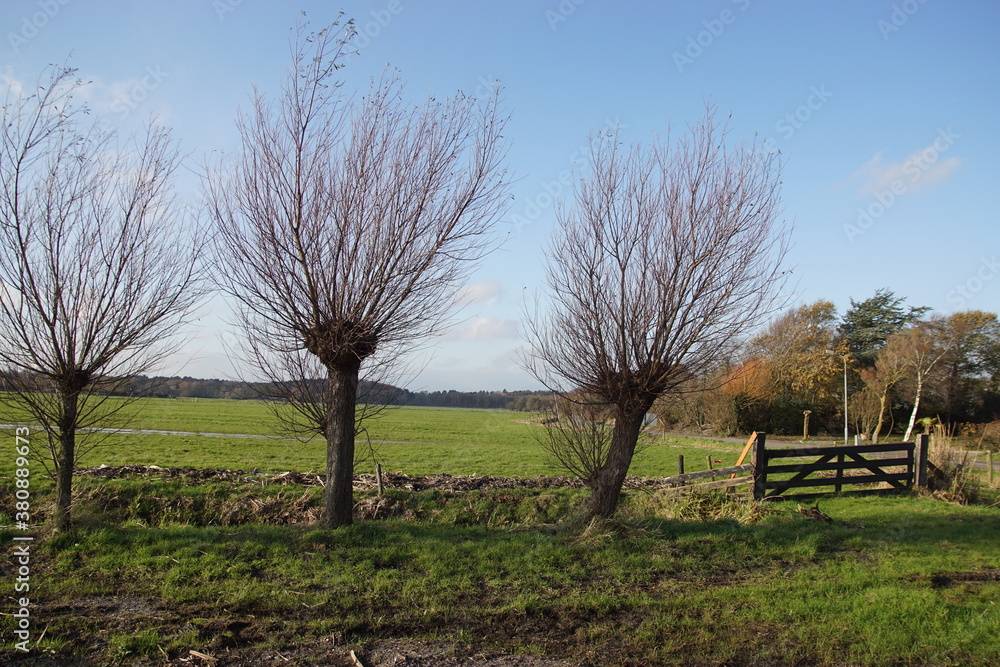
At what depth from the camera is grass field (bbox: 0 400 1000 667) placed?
460cm

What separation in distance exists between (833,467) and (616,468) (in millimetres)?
6472

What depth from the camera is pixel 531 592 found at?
5.82 metres

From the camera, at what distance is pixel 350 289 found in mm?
7348

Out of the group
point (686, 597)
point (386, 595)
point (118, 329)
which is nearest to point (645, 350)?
point (686, 597)

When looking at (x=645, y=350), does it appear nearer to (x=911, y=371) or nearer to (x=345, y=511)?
(x=345, y=511)

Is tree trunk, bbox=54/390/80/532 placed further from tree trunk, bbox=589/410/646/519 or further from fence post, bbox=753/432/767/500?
fence post, bbox=753/432/767/500

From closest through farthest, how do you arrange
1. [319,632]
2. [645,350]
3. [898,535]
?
1. [319,632]
2. [645,350]
3. [898,535]

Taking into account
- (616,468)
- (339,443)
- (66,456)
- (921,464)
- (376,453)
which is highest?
(339,443)

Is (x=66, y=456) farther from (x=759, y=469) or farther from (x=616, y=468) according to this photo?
(x=759, y=469)

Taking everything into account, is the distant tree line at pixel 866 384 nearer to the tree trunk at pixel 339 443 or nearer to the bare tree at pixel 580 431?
the bare tree at pixel 580 431

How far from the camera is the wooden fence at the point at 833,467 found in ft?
37.3

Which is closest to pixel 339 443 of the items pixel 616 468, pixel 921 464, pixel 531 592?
pixel 531 592

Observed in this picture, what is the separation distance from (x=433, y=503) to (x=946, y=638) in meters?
8.02

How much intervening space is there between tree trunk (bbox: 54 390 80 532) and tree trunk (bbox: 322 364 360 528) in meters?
3.02
